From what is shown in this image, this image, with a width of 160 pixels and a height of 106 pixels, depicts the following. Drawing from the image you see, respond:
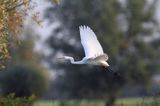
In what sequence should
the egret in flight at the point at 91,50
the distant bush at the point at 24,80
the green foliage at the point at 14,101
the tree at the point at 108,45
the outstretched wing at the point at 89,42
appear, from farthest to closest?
the tree at the point at 108,45 → the distant bush at the point at 24,80 → the outstretched wing at the point at 89,42 → the egret in flight at the point at 91,50 → the green foliage at the point at 14,101


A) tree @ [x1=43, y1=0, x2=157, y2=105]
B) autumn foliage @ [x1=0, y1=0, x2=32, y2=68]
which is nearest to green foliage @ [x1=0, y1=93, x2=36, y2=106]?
autumn foliage @ [x1=0, y1=0, x2=32, y2=68]

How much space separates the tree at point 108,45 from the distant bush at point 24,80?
32.0 feet

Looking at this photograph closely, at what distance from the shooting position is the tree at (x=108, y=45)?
166 ft

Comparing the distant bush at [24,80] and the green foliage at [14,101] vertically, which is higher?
the distant bush at [24,80]

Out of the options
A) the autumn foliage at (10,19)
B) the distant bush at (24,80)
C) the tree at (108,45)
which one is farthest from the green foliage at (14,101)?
the tree at (108,45)

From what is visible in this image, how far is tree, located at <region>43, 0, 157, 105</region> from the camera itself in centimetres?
5069

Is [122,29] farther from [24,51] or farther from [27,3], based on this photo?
[27,3]

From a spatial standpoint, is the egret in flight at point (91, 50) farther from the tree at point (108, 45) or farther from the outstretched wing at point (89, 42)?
the tree at point (108, 45)

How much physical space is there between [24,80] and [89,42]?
65.9ft

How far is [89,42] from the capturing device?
2039 centimetres

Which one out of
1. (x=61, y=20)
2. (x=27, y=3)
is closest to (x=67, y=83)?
(x=61, y=20)

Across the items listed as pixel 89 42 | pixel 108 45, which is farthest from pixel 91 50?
pixel 108 45

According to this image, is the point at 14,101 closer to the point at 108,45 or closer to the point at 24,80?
the point at 24,80

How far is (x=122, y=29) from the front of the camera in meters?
52.5
